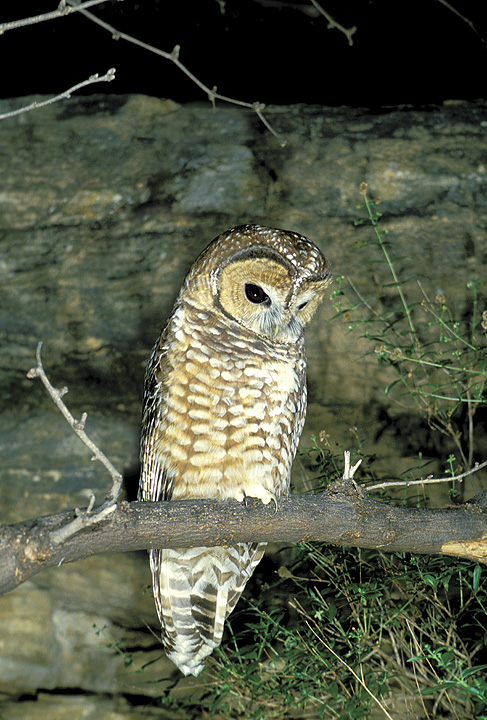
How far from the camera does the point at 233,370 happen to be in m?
1.98

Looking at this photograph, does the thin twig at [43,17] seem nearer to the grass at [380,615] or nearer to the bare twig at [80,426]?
the bare twig at [80,426]

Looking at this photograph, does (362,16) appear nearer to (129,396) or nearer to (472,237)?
(472,237)

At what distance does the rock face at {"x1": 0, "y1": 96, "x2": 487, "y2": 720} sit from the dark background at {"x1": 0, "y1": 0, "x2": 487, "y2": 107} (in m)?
0.14

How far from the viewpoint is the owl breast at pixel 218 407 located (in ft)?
6.52

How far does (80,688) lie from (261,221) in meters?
2.33

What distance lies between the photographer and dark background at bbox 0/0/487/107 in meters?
3.26

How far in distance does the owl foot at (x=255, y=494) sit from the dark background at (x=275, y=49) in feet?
7.26

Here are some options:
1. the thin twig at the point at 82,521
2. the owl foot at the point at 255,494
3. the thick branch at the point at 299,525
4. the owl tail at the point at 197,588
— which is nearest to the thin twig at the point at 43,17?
the thin twig at the point at 82,521

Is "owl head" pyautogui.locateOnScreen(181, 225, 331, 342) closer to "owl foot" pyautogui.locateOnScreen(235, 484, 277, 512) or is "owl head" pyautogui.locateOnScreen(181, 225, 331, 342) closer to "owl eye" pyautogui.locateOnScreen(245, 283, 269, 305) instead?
"owl eye" pyautogui.locateOnScreen(245, 283, 269, 305)

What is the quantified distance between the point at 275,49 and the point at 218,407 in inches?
84.7

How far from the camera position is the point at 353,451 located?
318 cm

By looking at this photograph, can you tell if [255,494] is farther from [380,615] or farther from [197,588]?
[380,615]

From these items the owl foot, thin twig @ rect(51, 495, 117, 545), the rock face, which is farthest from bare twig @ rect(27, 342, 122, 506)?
the rock face

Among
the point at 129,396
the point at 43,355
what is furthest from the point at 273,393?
the point at 43,355
